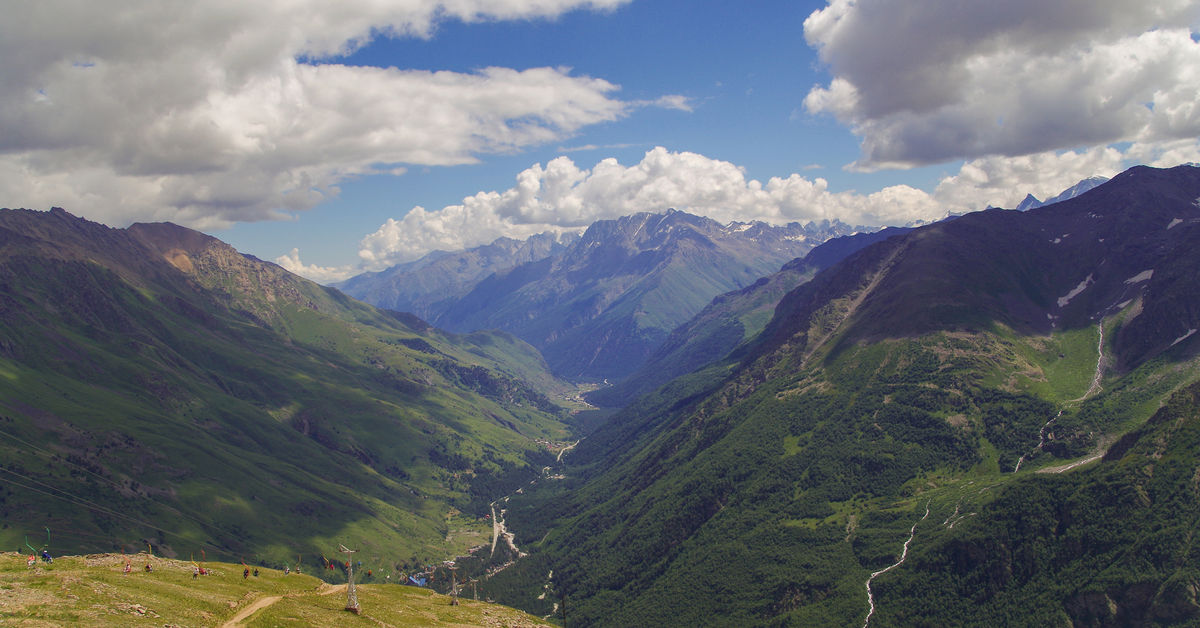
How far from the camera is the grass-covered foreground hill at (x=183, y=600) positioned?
86.1 metres

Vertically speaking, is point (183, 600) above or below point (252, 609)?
above

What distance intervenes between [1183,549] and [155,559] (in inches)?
10147

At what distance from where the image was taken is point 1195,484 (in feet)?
638

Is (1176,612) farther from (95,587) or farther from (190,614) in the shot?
(95,587)

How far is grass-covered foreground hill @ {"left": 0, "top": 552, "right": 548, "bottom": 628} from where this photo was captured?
8606 centimetres

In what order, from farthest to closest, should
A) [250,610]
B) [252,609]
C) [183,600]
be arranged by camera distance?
1. [252,609]
2. [250,610]
3. [183,600]

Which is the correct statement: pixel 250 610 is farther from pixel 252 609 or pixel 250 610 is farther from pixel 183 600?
pixel 183 600

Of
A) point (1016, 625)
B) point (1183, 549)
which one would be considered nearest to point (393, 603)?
point (1016, 625)

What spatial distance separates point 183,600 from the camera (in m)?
100

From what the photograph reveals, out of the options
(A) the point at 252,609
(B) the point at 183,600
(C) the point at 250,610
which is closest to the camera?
(B) the point at 183,600

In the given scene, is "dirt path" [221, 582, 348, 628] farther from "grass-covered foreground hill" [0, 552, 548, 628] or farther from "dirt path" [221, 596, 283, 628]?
"grass-covered foreground hill" [0, 552, 548, 628]

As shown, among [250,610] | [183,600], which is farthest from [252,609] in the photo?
[183,600]

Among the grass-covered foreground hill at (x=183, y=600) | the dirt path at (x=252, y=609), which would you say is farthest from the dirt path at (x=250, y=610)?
the grass-covered foreground hill at (x=183, y=600)

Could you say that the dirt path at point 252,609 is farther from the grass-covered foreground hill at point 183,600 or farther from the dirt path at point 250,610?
the grass-covered foreground hill at point 183,600
